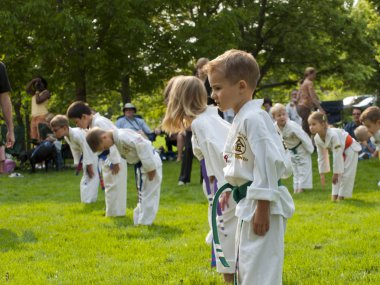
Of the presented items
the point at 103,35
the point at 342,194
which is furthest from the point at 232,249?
the point at 103,35

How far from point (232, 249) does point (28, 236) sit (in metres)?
3.47

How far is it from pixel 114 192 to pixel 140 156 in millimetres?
1521

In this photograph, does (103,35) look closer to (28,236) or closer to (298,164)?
(298,164)

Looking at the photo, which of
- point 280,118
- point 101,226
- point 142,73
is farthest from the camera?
point 142,73

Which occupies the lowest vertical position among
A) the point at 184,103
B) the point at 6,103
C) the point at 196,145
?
the point at 196,145

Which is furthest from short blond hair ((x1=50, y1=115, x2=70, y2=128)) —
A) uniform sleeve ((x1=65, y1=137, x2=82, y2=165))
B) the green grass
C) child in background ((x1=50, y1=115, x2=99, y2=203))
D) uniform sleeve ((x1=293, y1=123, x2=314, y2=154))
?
uniform sleeve ((x1=293, y1=123, x2=314, y2=154))

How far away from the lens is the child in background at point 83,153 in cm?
1073

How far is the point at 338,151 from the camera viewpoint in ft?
33.0

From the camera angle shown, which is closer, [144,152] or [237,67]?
[237,67]

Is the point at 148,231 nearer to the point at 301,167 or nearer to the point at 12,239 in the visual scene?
the point at 12,239

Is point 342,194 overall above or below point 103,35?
below

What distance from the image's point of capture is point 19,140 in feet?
66.6

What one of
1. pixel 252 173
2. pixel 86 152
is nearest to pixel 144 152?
pixel 86 152

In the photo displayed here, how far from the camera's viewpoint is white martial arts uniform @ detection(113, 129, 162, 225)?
8.03m
